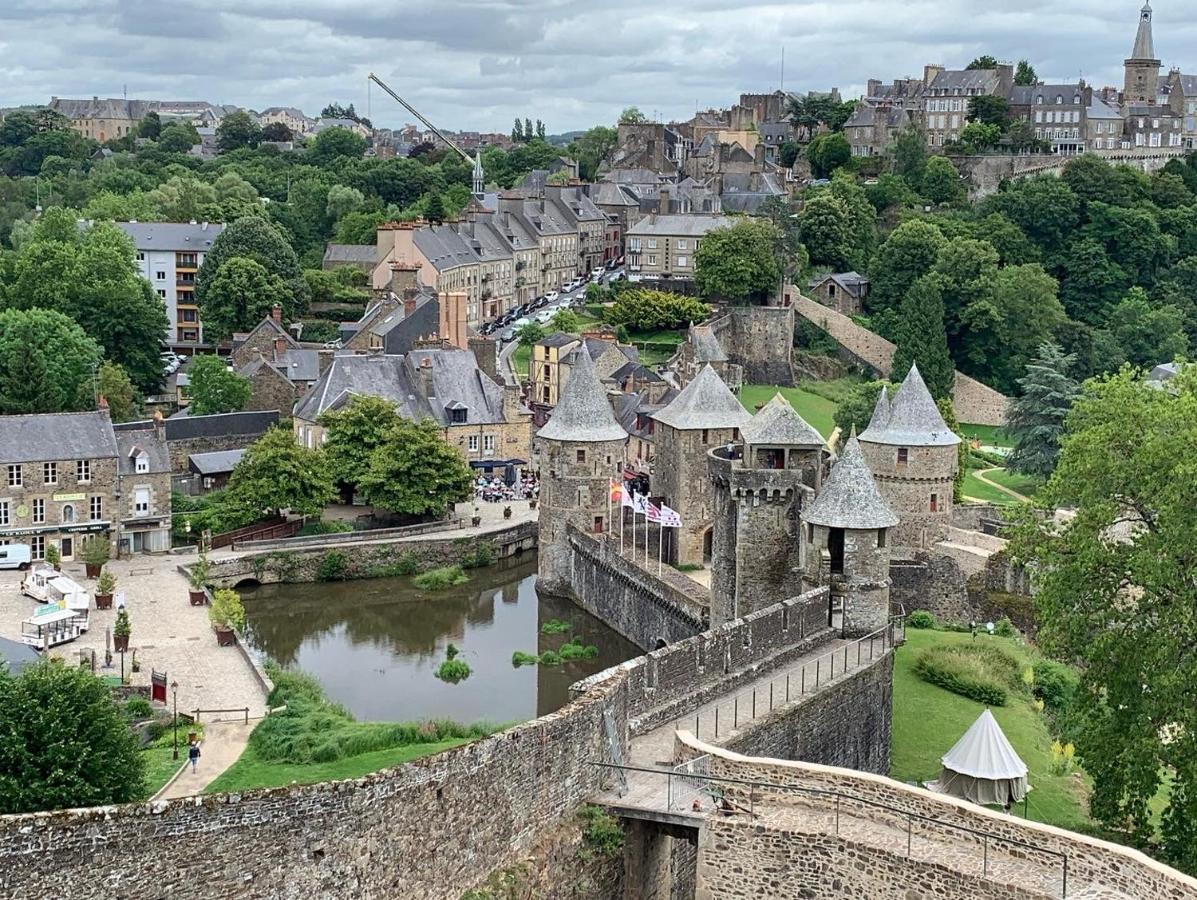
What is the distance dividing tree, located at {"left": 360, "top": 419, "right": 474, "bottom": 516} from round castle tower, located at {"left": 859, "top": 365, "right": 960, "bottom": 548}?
47.3 feet

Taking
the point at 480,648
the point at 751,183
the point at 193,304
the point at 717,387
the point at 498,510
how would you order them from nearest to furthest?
the point at 480,648 → the point at 717,387 → the point at 498,510 → the point at 193,304 → the point at 751,183

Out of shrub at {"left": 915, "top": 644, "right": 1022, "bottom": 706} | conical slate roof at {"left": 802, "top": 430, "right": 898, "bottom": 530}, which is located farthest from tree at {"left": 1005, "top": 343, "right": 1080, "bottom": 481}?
conical slate roof at {"left": 802, "top": 430, "right": 898, "bottom": 530}

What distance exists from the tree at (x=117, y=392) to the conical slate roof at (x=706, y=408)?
2205 centimetres

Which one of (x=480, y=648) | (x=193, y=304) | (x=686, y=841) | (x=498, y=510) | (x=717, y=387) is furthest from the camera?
(x=193, y=304)

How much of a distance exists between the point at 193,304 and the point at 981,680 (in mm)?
57176

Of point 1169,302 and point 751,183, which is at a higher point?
point 751,183

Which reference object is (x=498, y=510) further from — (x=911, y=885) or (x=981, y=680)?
(x=911, y=885)

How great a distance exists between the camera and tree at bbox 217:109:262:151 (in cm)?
13912

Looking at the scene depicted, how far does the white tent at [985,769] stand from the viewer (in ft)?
64.3

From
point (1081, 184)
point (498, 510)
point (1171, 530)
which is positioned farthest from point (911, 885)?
point (1081, 184)

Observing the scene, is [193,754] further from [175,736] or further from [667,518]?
[667,518]

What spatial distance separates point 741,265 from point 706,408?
29.9m

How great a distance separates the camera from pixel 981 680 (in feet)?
95.9

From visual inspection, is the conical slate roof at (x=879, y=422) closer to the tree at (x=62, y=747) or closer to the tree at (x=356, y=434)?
the tree at (x=356, y=434)
